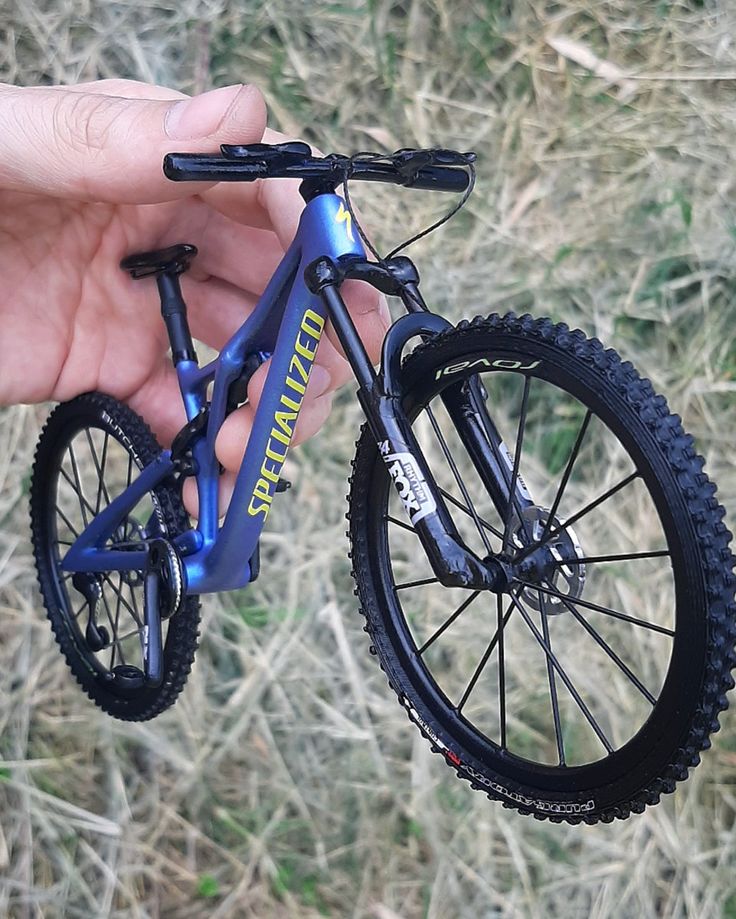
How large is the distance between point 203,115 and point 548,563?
0.46 m

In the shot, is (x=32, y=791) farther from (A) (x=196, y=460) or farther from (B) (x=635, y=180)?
(B) (x=635, y=180)

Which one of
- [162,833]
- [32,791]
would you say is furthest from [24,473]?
[162,833]

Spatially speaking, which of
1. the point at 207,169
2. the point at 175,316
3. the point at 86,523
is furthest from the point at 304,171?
the point at 86,523

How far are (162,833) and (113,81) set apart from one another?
1080 millimetres

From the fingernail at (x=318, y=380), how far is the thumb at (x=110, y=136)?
0.69 feet

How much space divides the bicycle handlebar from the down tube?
8 centimetres

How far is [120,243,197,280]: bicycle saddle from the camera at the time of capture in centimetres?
103

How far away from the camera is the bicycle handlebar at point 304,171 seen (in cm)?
74

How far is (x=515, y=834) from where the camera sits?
152 cm

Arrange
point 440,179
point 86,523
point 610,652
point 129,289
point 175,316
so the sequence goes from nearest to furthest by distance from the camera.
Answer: point 610,652 → point 440,179 → point 175,316 → point 129,289 → point 86,523

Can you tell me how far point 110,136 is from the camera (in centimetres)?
87

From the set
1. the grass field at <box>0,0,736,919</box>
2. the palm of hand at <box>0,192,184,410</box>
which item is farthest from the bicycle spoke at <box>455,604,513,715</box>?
the grass field at <box>0,0,736,919</box>

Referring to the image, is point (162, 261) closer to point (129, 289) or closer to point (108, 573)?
point (129, 289)

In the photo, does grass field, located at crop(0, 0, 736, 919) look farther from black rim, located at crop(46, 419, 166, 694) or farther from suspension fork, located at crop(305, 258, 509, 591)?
suspension fork, located at crop(305, 258, 509, 591)
